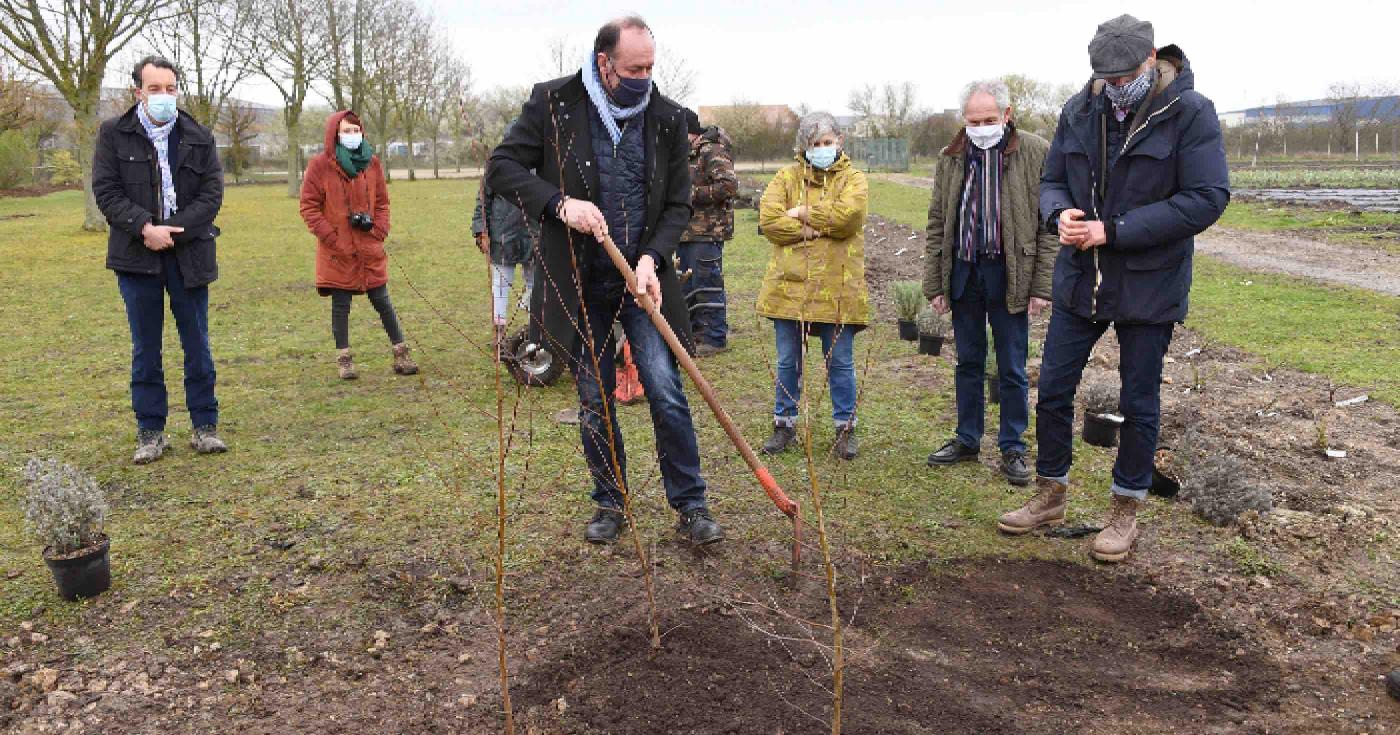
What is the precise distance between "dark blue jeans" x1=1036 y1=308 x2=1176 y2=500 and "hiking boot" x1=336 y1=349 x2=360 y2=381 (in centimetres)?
518

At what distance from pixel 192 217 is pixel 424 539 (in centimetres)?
224

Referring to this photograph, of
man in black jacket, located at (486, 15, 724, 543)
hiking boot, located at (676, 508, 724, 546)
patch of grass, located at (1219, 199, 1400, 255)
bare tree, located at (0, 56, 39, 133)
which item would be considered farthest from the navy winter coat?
bare tree, located at (0, 56, 39, 133)

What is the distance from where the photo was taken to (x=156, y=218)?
5043mm

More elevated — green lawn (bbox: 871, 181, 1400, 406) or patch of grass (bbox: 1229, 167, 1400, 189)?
patch of grass (bbox: 1229, 167, 1400, 189)

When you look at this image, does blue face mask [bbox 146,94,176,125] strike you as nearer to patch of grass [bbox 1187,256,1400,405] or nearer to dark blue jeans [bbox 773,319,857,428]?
dark blue jeans [bbox 773,319,857,428]

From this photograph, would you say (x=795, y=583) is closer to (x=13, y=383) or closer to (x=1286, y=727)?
(x=1286, y=727)

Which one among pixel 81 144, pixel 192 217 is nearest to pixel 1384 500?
pixel 192 217

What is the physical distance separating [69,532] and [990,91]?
14.2ft

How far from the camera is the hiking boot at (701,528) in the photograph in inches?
161

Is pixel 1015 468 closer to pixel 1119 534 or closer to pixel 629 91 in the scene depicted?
pixel 1119 534

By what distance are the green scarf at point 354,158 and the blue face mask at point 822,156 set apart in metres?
3.46

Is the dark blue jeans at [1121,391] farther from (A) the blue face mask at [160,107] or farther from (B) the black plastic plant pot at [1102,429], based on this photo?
(A) the blue face mask at [160,107]

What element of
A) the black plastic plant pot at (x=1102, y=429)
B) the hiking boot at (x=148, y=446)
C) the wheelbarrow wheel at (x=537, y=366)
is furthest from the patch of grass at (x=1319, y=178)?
the hiking boot at (x=148, y=446)

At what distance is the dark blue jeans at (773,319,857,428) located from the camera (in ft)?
17.6
